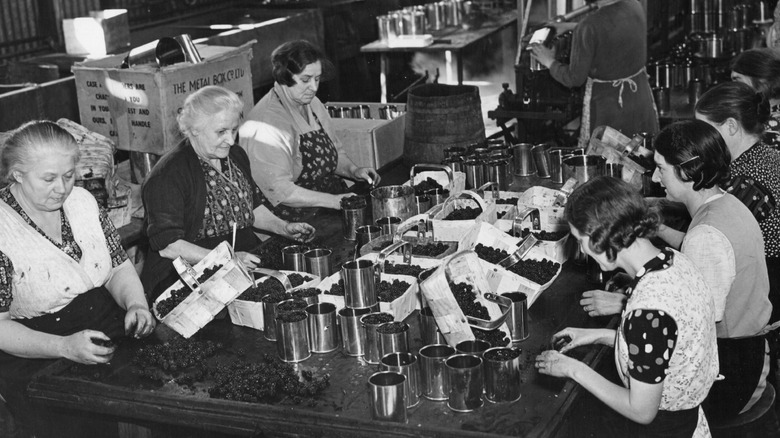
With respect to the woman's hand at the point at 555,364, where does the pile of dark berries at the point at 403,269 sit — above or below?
above

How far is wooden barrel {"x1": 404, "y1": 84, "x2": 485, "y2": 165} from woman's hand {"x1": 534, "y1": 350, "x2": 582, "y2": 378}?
258cm

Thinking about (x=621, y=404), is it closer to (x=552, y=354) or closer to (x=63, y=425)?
(x=552, y=354)

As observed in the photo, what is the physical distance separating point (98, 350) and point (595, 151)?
262 cm

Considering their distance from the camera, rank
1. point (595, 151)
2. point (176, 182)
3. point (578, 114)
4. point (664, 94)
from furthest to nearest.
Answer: point (664, 94) → point (578, 114) → point (595, 151) → point (176, 182)

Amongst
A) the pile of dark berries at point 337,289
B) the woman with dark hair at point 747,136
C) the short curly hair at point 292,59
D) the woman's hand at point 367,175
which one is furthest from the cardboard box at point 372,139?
the pile of dark berries at point 337,289

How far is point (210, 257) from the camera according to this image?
9.59ft

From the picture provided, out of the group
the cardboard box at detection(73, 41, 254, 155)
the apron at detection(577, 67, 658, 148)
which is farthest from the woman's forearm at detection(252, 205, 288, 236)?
the apron at detection(577, 67, 658, 148)

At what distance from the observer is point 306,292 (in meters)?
2.83

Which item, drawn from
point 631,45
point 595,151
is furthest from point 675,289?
point 631,45

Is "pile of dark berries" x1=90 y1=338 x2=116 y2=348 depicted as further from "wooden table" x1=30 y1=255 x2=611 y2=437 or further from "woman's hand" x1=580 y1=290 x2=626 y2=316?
→ "woman's hand" x1=580 y1=290 x2=626 y2=316

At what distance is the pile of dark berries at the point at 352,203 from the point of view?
3.67m

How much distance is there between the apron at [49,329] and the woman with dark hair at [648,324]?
62.2 inches

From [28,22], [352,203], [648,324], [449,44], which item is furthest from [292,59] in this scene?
[28,22]

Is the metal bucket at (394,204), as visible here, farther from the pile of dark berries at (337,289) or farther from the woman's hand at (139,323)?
the woman's hand at (139,323)
